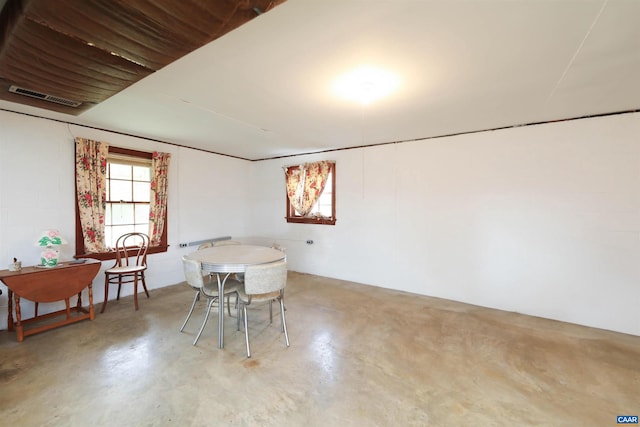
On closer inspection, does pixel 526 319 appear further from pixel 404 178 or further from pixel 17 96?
pixel 17 96

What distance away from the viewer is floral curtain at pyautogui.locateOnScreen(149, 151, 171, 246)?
3975 millimetres

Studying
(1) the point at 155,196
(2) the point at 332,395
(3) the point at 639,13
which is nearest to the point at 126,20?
(2) the point at 332,395

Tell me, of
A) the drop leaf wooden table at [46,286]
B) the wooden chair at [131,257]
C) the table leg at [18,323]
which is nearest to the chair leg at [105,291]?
the wooden chair at [131,257]

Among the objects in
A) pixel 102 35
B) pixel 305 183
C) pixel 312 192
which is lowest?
pixel 312 192

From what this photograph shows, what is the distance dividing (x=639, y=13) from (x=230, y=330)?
3.70m

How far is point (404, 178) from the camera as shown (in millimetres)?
4016

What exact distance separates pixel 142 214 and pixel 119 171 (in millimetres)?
676

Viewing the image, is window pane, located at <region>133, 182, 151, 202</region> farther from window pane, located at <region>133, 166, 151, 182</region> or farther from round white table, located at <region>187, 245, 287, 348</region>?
round white table, located at <region>187, 245, 287, 348</region>

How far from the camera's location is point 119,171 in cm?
373

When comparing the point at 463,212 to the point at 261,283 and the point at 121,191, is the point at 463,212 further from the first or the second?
the point at 121,191

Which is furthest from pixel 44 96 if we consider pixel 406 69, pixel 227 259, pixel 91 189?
pixel 406 69

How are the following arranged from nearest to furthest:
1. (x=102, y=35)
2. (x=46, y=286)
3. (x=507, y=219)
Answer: (x=102, y=35)
(x=46, y=286)
(x=507, y=219)

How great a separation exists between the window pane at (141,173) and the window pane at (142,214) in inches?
16.3

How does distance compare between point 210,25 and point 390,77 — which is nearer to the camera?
point 210,25
